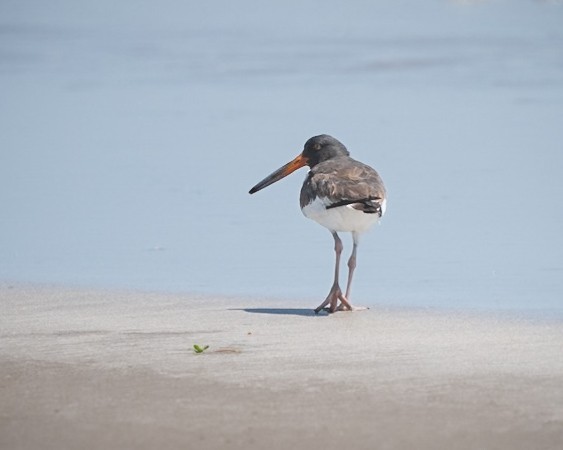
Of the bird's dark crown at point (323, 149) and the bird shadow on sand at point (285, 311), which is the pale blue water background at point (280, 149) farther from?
the bird's dark crown at point (323, 149)

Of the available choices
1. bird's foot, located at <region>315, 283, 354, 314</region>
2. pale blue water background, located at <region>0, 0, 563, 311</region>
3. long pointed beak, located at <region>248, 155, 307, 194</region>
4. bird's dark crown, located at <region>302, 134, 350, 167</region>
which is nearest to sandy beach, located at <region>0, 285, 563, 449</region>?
bird's foot, located at <region>315, 283, 354, 314</region>

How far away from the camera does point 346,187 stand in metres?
8.39

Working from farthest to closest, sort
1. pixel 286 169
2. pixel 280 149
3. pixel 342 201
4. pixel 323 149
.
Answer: pixel 280 149
pixel 286 169
pixel 323 149
pixel 342 201

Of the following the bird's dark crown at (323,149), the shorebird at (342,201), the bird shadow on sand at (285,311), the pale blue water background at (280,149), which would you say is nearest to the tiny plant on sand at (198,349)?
the bird shadow on sand at (285,311)

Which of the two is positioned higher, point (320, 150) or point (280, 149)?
point (280, 149)

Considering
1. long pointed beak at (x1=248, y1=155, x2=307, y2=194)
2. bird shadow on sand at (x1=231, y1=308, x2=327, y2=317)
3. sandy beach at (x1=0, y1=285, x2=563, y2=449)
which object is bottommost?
sandy beach at (x1=0, y1=285, x2=563, y2=449)

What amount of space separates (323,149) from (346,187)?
144cm

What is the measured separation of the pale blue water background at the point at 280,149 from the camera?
931 cm

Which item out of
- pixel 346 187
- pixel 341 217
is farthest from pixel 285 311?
pixel 346 187

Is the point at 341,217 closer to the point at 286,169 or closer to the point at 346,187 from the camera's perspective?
the point at 346,187

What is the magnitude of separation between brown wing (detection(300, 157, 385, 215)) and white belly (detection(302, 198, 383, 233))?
0.05 meters

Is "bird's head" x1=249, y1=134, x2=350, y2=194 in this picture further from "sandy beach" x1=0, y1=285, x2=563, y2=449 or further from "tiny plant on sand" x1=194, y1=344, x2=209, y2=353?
"tiny plant on sand" x1=194, y1=344, x2=209, y2=353

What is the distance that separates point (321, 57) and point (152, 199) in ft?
34.0

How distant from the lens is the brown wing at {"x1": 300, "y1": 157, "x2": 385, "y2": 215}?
8.26m
